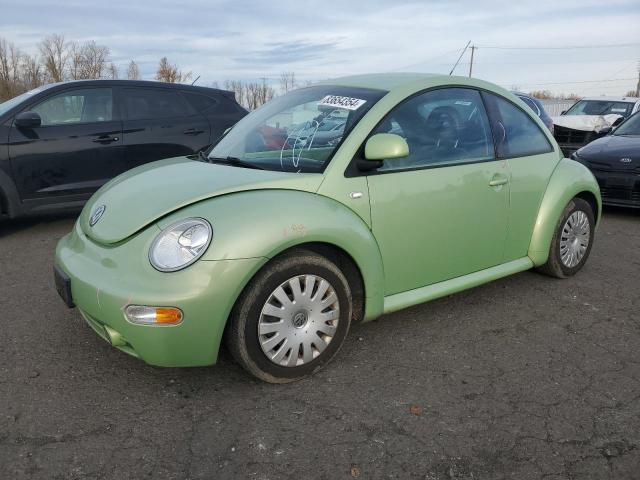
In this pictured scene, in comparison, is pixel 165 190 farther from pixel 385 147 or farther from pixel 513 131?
pixel 513 131

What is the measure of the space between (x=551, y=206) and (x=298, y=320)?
2.29 meters

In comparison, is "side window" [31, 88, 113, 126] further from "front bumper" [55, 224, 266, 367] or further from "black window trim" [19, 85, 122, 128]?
"front bumper" [55, 224, 266, 367]

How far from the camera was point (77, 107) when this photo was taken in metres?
6.12

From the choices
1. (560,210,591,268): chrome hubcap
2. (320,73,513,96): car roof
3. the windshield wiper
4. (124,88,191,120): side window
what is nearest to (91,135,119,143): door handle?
(124,88,191,120): side window

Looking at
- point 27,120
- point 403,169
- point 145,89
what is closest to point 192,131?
point 145,89

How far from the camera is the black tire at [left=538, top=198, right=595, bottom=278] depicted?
4327mm

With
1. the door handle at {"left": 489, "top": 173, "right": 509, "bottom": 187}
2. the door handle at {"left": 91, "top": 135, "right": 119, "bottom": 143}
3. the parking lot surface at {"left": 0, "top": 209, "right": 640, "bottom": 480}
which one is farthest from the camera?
the door handle at {"left": 91, "top": 135, "right": 119, "bottom": 143}

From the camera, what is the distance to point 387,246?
320 centimetres

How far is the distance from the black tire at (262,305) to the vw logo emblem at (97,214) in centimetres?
100

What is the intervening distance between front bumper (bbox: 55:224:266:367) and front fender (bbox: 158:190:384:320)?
0.08 m

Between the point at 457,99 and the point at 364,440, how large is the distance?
2.30 meters

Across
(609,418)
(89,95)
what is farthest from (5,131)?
(609,418)

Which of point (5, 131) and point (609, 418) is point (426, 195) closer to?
point (609, 418)

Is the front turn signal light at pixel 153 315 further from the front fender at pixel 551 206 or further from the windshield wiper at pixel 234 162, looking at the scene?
the front fender at pixel 551 206
